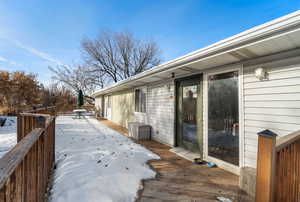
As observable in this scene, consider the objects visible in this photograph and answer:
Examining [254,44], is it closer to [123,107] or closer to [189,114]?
[189,114]

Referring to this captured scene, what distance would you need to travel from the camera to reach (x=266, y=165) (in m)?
1.38

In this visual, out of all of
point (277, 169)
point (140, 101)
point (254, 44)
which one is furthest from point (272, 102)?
point (140, 101)

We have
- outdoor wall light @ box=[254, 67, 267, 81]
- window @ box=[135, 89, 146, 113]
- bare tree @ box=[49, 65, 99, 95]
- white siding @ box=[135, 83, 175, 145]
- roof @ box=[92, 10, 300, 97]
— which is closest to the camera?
roof @ box=[92, 10, 300, 97]

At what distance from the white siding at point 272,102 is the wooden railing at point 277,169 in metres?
0.71

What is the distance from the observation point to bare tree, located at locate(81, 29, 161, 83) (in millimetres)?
16766

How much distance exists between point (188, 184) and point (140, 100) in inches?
177

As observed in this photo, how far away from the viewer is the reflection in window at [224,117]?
2877mm

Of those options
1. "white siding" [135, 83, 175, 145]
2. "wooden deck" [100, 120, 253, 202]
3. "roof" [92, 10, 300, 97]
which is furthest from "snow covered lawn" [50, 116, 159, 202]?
"roof" [92, 10, 300, 97]

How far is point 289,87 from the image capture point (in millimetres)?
2182

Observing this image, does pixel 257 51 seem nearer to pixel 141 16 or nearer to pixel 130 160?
pixel 130 160

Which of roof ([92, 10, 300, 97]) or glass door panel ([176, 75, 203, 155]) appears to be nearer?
roof ([92, 10, 300, 97])

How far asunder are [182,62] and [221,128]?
161cm

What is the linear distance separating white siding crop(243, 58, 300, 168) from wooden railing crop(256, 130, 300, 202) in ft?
2.33

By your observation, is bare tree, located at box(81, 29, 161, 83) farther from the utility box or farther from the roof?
the roof
